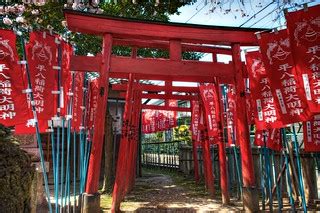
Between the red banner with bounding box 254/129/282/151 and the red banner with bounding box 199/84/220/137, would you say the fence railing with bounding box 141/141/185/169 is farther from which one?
the red banner with bounding box 254/129/282/151

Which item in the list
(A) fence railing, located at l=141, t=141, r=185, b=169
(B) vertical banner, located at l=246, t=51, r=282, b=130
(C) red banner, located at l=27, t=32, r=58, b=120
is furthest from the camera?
(A) fence railing, located at l=141, t=141, r=185, b=169

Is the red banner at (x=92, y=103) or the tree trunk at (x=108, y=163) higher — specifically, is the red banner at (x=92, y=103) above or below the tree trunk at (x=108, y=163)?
above

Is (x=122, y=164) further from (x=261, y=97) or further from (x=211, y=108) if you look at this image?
(x=261, y=97)

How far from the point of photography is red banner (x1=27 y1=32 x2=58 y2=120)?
19.0 ft

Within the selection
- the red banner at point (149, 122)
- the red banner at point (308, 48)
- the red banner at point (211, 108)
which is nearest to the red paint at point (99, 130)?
the red banner at point (308, 48)

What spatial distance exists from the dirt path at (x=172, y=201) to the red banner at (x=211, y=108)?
83.7 inches

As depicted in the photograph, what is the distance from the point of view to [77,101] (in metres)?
7.81

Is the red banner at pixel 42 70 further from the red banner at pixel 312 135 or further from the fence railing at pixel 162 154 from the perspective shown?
the fence railing at pixel 162 154

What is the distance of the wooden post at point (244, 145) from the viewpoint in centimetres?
688

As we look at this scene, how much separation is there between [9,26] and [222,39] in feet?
20.8

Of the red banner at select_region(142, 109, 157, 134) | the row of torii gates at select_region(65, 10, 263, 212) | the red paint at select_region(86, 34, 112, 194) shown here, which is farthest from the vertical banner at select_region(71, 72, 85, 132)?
the red banner at select_region(142, 109, 157, 134)

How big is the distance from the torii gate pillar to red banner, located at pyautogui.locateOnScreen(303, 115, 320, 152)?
4.22 metres

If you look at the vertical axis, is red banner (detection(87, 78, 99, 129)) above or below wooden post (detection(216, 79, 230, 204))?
above

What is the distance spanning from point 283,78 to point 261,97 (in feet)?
2.62
